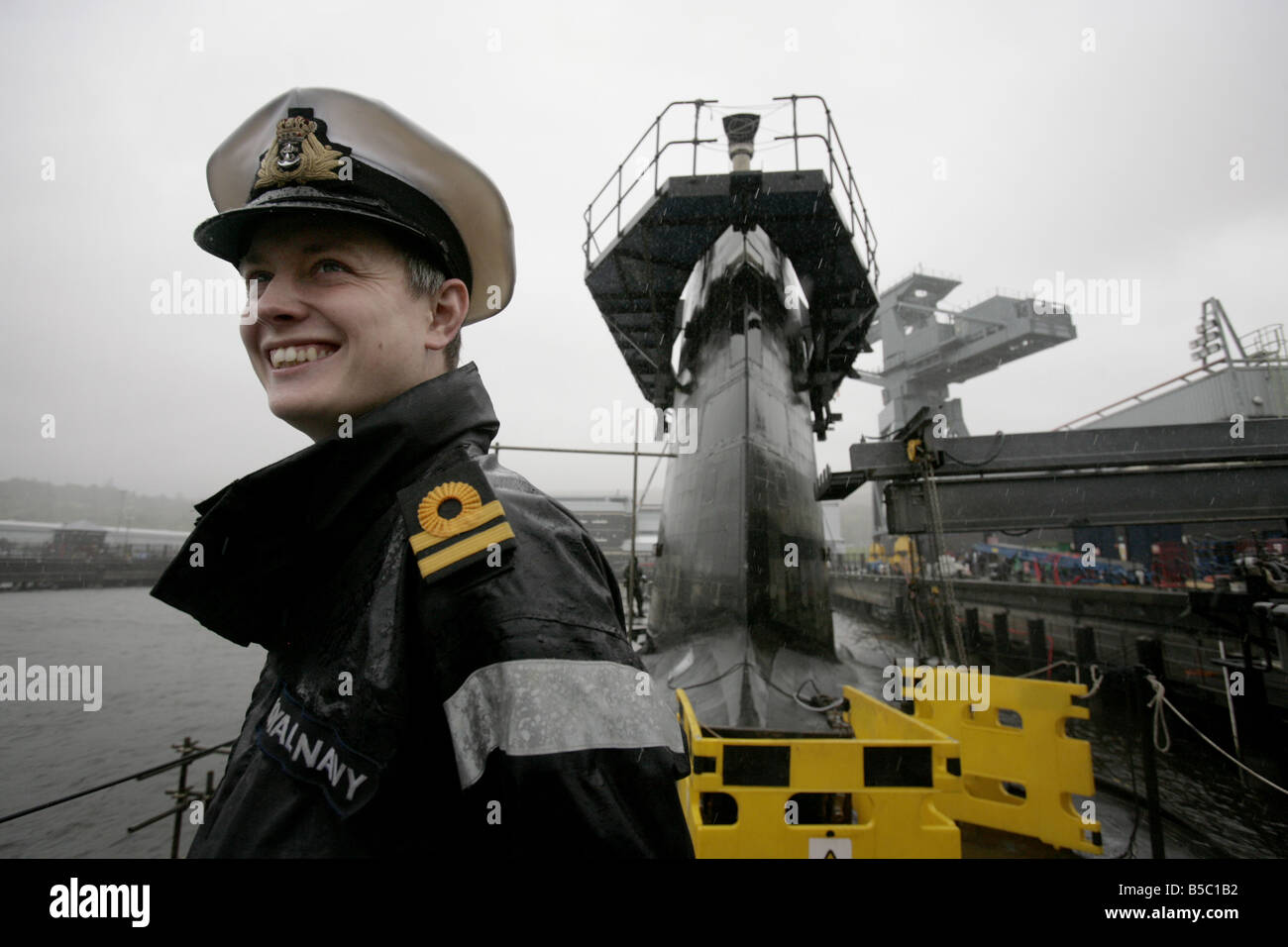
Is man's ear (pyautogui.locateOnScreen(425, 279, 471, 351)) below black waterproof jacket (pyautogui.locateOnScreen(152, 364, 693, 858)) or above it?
above

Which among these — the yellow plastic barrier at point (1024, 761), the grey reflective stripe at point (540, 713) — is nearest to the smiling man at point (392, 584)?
the grey reflective stripe at point (540, 713)

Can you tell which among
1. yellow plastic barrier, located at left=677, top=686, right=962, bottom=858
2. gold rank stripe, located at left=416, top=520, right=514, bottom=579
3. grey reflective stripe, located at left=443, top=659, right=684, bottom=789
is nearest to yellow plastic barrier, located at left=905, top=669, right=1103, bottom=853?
yellow plastic barrier, located at left=677, top=686, right=962, bottom=858

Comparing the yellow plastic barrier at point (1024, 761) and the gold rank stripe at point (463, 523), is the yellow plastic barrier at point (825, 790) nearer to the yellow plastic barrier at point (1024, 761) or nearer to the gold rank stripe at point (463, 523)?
the yellow plastic barrier at point (1024, 761)

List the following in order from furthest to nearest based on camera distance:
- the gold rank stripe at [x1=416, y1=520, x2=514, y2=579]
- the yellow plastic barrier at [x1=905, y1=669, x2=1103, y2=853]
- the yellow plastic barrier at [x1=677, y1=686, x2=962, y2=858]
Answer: the yellow plastic barrier at [x1=905, y1=669, x2=1103, y2=853] → the yellow plastic barrier at [x1=677, y1=686, x2=962, y2=858] → the gold rank stripe at [x1=416, y1=520, x2=514, y2=579]

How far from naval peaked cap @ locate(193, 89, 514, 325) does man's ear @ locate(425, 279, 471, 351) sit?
7cm

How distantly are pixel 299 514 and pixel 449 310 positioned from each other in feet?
2.19

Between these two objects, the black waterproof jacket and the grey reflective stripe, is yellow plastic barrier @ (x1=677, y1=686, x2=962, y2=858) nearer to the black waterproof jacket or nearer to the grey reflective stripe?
the black waterproof jacket

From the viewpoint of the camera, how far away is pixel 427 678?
100 centimetres

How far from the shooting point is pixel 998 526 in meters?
7.76

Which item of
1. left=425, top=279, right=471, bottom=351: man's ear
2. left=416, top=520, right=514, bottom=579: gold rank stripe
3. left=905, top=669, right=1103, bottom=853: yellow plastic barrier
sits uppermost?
left=425, top=279, right=471, bottom=351: man's ear

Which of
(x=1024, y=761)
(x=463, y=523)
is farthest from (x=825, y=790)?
(x=463, y=523)

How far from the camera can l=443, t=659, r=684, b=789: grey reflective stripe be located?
90 cm

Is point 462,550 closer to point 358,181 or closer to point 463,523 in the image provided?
point 463,523
